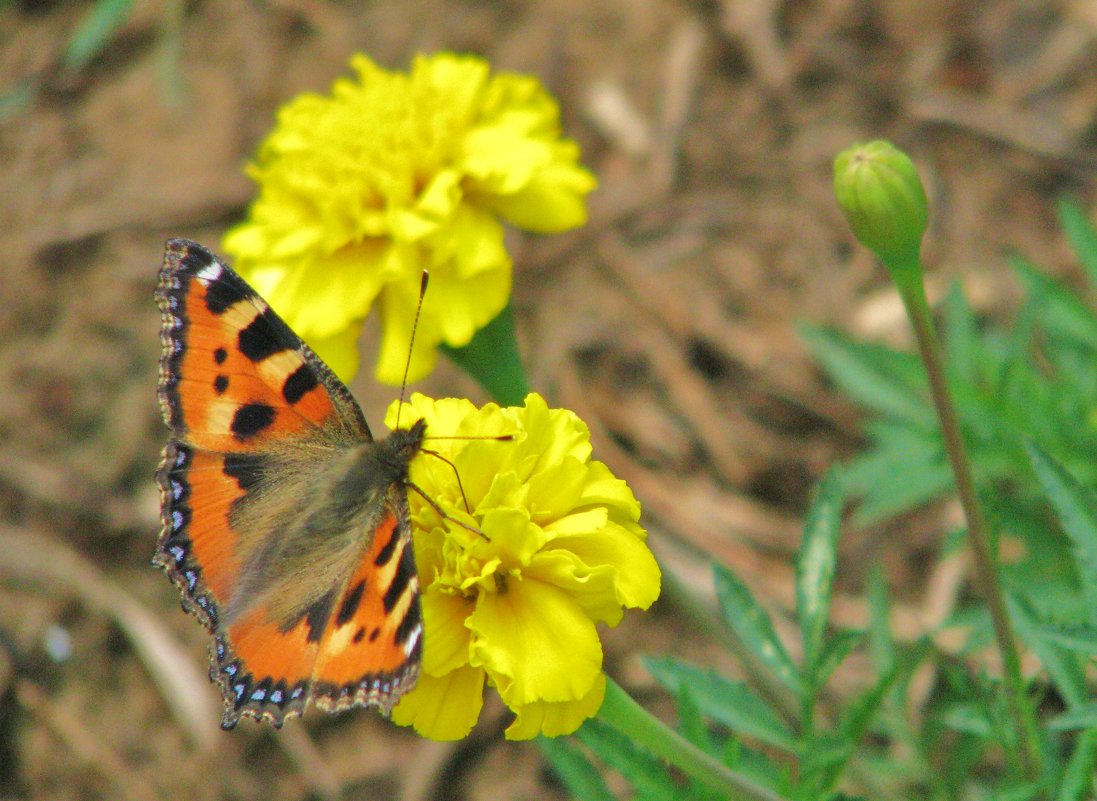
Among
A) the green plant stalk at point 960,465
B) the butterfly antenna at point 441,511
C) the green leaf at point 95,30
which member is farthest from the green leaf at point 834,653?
the green leaf at point 95,30

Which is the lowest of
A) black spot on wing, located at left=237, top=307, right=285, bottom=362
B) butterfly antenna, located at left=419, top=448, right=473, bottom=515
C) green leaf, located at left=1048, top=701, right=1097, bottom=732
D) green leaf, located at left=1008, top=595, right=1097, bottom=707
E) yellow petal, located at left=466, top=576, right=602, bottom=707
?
green leaf, located at left=1008, top=595, right=1097, bottom=707

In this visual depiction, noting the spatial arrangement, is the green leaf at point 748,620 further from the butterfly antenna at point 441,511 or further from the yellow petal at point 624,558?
the butterfly antenna at point 441,511

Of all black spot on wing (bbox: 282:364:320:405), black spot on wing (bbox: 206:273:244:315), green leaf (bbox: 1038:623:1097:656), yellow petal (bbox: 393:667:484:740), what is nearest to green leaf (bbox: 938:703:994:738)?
green leaf (bbox: 1038:623:1097:656)

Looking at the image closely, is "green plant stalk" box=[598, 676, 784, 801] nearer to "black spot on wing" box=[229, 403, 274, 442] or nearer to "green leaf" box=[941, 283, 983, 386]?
"black spot on wing" box=[229, 403, 274, 442]

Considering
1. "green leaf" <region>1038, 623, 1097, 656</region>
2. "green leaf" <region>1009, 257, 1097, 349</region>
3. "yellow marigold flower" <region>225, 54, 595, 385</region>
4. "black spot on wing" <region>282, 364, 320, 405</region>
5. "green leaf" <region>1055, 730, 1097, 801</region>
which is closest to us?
"green leaf" <region>1038, 623, 1097, 656</region>

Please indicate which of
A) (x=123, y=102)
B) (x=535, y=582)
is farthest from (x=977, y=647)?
(x=123, y=102)

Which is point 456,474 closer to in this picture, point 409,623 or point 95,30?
point 409,623

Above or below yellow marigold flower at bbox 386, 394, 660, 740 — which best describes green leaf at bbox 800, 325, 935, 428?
below

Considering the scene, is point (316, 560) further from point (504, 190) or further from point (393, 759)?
point (393, 759)
